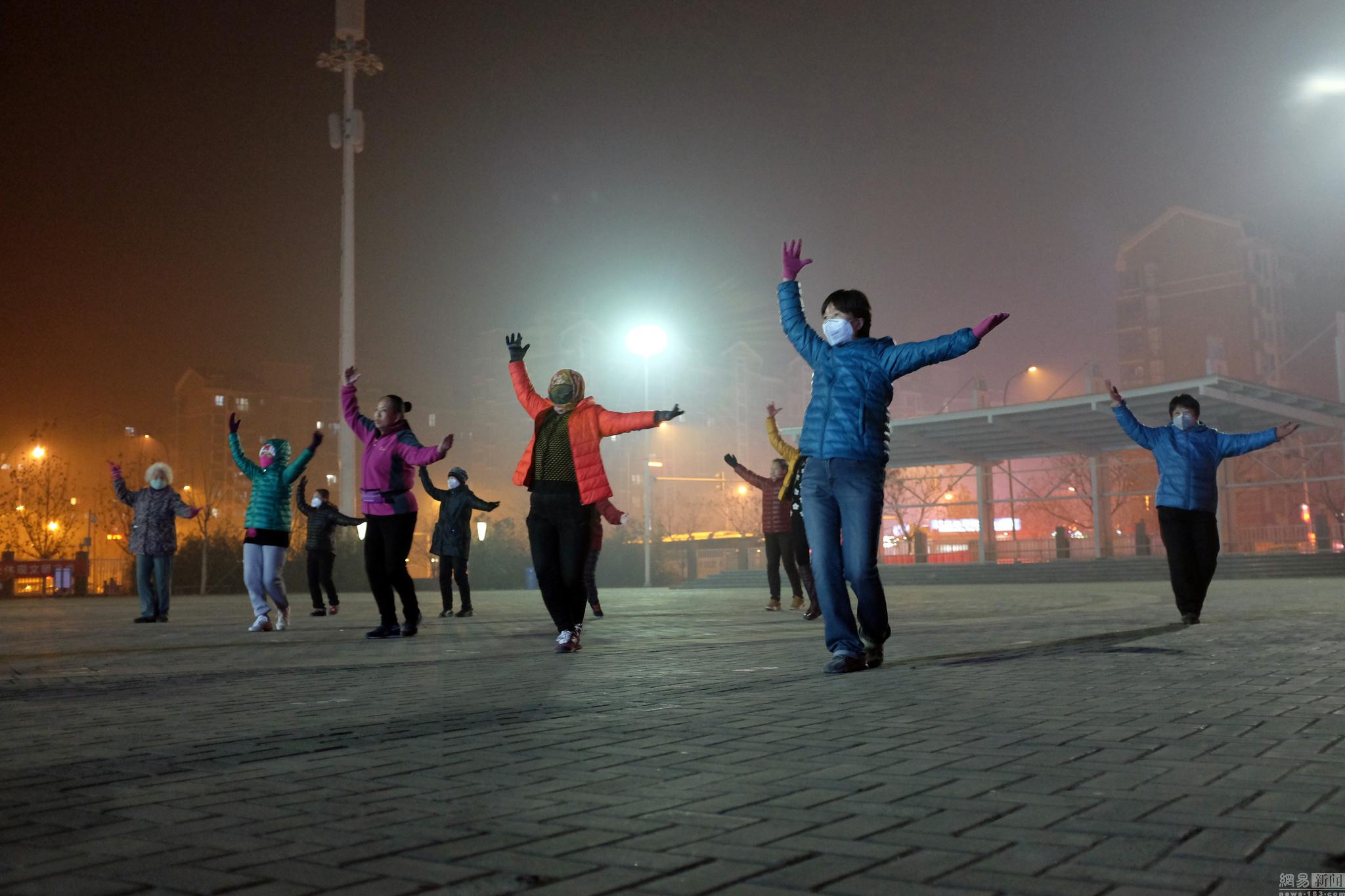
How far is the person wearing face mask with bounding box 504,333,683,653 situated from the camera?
859 cm

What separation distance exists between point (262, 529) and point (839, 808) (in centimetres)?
1008

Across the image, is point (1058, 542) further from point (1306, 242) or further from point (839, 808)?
point (1306, 242)

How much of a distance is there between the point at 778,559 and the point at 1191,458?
5.86 m

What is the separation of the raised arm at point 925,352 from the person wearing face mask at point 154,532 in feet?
32.4

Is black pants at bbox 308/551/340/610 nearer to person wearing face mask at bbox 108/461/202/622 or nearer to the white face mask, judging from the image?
person wearing face mask at bbox 108/461/202/622

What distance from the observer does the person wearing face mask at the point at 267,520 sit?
1212cm

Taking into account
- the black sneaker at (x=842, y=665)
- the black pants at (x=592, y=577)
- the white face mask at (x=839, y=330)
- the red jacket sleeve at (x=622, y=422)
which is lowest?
the black sneaker at (x=842, y=665)

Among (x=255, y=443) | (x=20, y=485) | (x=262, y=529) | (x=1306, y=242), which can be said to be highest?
(x=1306, y=242)

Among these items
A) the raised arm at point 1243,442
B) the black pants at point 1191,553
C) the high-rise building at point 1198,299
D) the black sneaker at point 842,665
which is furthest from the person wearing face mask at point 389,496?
the high-rise building at point 1198,299

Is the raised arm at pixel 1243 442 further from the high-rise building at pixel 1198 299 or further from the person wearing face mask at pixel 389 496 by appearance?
the high-rise building at pixel 1198 299

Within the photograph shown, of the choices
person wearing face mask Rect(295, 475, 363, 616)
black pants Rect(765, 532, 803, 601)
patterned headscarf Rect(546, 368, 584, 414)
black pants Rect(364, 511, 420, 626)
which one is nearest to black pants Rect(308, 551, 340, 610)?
person wearing face mask Rect(295, 475, 363, 616)

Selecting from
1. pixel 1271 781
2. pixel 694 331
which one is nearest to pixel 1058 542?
pixel 1271 781

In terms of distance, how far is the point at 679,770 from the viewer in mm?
3750

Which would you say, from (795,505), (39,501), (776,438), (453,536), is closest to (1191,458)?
(776,438)
